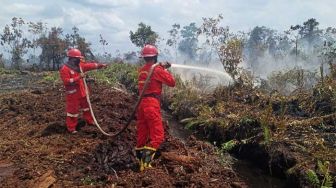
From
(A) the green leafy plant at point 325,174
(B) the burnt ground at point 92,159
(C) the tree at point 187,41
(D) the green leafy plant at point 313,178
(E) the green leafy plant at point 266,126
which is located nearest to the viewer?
(A) the green leafy plant at point 325,174

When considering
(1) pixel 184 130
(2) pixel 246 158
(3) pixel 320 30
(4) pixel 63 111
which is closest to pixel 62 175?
(2) pixel 246 158

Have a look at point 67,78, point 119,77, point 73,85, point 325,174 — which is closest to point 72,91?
point 73,85

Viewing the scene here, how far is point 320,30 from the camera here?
3794 centimetres

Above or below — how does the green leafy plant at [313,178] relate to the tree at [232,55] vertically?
below

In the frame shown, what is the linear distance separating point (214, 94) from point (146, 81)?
7.18 metres

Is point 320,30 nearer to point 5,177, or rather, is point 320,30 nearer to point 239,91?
point 239,91

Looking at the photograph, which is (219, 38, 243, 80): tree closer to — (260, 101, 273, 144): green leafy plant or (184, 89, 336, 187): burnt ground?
(184, 89, 336, 187): burnt ground

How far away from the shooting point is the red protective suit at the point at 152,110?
703 cm

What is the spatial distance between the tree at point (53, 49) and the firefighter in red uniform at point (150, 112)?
27.7 metres

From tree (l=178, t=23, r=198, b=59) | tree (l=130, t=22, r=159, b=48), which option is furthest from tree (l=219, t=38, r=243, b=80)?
tree (l=178, t=23, r=198, b=59)

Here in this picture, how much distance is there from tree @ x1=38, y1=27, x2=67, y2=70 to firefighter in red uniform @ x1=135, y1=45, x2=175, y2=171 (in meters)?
27.7

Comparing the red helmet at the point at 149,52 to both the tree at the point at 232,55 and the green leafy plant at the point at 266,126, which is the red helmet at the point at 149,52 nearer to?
the green leafy plant at the point at 266,126

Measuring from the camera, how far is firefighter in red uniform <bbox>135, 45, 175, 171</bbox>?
702 cm

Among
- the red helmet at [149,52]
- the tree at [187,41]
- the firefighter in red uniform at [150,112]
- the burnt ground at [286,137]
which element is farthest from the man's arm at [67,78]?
the tree at [187,41]
